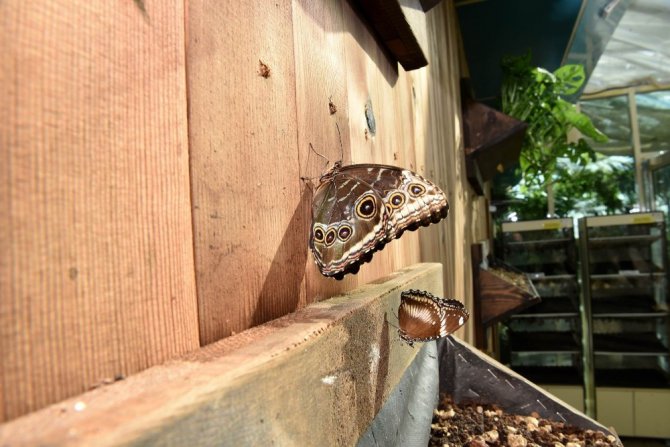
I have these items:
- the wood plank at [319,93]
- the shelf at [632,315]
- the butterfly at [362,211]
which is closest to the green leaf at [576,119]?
the shelf at [632,315]

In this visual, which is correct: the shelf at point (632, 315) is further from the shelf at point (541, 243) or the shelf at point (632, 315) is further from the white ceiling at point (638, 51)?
the white ceiling at point (638, 51)

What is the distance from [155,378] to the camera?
0.40m

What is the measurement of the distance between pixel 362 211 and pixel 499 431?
0.93 meters

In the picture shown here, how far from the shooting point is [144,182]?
18.0 inches

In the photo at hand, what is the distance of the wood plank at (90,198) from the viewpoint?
12.9 inches

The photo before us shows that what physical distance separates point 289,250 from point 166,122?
34 cm

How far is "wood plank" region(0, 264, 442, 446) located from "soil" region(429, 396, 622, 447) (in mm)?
517

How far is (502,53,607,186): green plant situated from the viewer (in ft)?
16.3

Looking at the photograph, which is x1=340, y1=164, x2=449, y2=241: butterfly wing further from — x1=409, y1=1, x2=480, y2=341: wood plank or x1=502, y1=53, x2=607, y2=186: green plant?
x1=502, y1=53, x2=607, y2=186: green plant

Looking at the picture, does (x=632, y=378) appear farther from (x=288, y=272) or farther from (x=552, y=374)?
(x=288, y=272)

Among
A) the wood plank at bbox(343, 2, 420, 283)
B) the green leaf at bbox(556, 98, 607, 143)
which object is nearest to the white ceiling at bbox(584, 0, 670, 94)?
the green leaf at bbox(556, 98, 607, 143)

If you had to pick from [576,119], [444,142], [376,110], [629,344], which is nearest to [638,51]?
[576,119]

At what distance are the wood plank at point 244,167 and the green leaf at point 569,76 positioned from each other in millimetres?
5482

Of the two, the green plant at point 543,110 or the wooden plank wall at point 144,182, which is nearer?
the wooden plank wall at point 144,182
